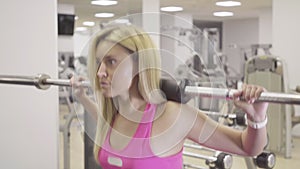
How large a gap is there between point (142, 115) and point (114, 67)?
158 mm

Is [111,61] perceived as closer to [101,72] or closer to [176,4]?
[101,72]

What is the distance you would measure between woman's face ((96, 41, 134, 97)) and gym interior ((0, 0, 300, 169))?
7 cm

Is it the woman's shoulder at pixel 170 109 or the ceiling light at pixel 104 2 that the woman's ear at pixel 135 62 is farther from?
the ceiling light at pixel 104 2

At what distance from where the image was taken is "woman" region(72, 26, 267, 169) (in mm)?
888

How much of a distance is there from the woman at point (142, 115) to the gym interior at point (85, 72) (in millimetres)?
37

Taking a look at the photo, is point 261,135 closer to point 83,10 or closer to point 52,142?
point 52,142

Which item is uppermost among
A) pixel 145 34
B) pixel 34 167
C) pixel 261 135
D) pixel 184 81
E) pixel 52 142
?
pixel 145 34

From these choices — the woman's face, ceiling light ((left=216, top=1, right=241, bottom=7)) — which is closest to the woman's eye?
the woman's face

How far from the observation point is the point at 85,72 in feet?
3.33

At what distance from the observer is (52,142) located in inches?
120

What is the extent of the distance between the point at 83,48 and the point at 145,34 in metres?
0.18

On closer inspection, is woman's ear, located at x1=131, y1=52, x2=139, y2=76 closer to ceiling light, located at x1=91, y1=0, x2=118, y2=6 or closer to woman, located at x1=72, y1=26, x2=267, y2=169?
woman, located at x1=72, y1=26, x2=267, y2=169

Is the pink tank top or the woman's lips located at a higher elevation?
the woman's lips

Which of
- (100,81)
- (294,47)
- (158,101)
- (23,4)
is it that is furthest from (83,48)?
(294,47)
